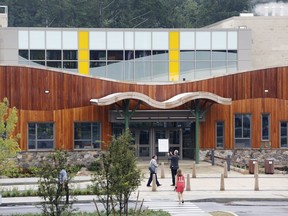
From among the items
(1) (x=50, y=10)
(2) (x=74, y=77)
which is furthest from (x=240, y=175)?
(1) (x=50, y=10)

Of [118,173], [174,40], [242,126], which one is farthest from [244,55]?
[118,173]

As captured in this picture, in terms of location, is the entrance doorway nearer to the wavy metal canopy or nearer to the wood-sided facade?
the wood-sided facade

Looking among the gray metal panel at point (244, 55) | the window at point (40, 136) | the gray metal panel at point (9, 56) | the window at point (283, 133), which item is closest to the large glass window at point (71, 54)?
the gray metal panel at point (9, 56)

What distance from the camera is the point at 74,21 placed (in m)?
116

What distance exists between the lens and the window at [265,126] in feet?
180

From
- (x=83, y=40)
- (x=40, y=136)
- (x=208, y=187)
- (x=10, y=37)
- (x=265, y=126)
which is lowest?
(x=208, y=187)

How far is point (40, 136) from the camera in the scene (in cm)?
5209

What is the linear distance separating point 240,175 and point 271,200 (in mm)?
11064

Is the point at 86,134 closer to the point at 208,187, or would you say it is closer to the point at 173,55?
the point at 208,187

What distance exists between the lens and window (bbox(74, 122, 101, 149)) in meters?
52.9

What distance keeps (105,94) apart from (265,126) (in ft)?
36.7

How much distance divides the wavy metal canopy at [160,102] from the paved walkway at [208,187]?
4.07 metres

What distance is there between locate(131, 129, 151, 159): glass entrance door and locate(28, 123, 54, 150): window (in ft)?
21.1

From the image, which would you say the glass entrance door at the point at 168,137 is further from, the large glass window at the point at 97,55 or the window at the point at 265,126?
the large glass window at the point at 97,55
